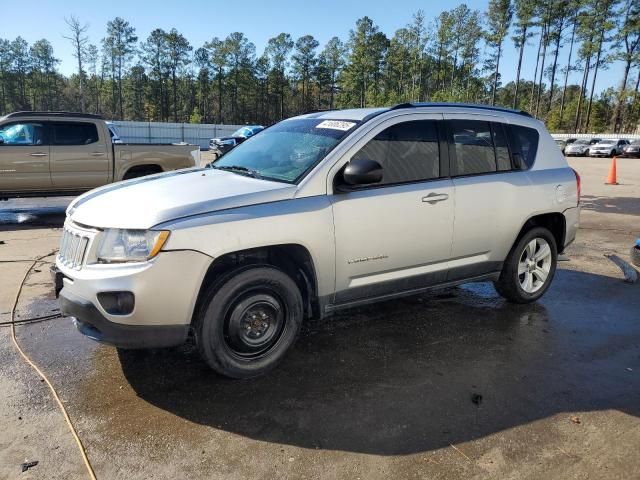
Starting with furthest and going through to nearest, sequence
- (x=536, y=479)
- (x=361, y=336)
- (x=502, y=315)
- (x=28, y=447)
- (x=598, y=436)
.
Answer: (x=502, y=315), (x=361, y=336), (x=598, y=436), (x=28, y=447), (x=536, y=479)

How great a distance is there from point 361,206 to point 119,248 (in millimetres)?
1705

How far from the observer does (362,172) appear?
351 cm

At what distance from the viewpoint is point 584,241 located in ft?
27.5

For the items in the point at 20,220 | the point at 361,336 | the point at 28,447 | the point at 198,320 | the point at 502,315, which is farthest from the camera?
the point at 20,220

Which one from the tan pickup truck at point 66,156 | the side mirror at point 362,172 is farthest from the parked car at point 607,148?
the side mirror at point 362,172

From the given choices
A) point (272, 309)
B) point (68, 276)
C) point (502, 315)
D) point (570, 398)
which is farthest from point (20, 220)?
point (570, 398)

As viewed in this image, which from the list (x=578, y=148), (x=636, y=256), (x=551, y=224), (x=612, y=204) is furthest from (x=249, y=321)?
(x=578, y=148)

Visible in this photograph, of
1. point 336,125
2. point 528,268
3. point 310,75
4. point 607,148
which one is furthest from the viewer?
point 310,75

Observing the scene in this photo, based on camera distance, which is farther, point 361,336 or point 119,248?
point 361,336

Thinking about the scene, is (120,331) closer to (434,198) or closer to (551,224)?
(434,198)

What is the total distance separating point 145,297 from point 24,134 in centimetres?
851

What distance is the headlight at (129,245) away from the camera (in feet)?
9.84

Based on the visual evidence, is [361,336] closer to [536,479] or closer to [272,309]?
[272,309]

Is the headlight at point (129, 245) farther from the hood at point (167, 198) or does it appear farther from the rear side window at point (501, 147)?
the rear side window at point (501, 147)
